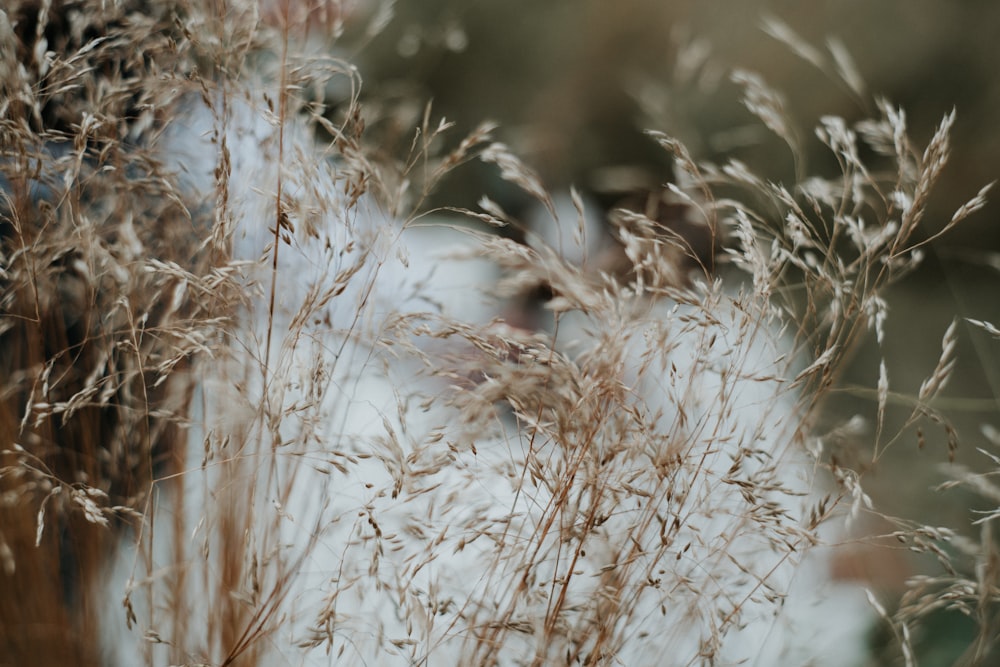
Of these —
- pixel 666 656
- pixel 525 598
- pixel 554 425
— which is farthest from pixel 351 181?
pixel 666 656

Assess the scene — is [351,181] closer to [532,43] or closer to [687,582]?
[687,582]

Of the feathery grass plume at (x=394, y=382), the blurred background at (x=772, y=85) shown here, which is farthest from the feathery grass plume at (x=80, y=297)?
the blurred background at (x=772, y=85)

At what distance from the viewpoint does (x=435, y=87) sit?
5.24m

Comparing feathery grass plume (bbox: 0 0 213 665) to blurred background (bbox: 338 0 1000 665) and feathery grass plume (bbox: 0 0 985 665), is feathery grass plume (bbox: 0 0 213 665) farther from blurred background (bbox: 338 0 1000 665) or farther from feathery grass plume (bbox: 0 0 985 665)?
blurred background (bbox: 338 0 1000 665)

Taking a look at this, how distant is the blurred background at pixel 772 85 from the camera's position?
3484mm

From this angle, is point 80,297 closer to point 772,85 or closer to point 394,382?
point 394,382

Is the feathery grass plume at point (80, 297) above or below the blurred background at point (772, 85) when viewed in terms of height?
below

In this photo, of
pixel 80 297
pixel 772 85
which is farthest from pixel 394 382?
pixel 772 85

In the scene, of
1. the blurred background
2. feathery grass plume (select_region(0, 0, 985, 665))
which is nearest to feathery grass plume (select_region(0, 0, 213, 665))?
feathery grass plume (select_region(0, 0, 985, 665))

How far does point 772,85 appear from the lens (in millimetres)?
4098

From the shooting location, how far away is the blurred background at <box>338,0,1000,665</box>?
348 cm

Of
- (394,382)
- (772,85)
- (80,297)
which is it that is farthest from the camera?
(772,85)

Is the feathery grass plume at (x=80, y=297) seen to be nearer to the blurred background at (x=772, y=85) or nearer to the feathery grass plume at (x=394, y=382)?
the feathery grass plume at (x=394, y=382)

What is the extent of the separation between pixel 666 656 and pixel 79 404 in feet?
1.99
